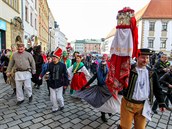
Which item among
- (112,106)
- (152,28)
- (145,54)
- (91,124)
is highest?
(152,28)

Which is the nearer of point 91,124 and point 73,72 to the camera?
point 91,124

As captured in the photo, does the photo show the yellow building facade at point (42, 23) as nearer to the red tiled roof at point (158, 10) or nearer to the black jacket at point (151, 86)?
the red tiled roof at point (158, 10)

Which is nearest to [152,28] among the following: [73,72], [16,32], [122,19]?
[16,32]

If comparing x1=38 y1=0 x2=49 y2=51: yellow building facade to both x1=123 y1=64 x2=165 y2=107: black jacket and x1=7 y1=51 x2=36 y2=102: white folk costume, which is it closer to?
x1=7 y1=51 x2=36 y2=102: white folk costume

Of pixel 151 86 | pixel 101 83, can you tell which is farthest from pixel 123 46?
pixel 101 83

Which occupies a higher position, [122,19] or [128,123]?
[122,19]

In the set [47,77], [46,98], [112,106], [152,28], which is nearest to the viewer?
[112,106]

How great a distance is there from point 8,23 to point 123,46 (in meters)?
13.0

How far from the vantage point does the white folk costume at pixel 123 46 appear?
2.71 meters

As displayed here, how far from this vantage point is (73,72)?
20.9 ft

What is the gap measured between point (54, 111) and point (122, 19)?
3.33 m

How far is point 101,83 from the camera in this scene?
4566 millimetres

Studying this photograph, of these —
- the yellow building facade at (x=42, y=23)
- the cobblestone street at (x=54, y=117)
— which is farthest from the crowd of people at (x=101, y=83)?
the yellow building facade at (x=42, y=23)

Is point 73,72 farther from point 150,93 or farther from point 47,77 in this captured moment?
point 150,93
